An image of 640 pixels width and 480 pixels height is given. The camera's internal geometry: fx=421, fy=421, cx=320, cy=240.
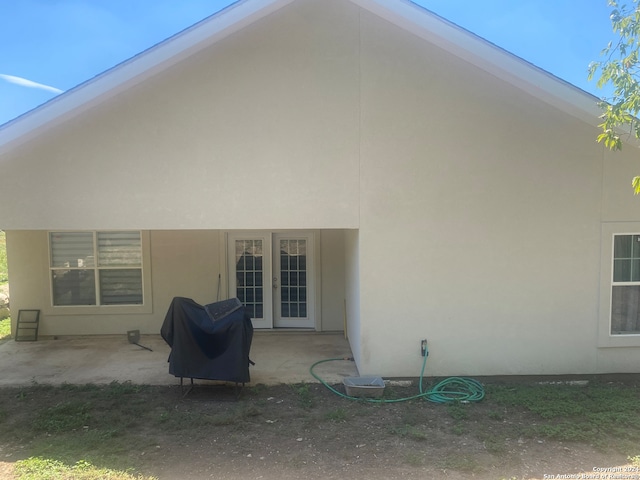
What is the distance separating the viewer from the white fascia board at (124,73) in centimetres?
554

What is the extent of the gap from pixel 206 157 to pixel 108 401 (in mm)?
3670

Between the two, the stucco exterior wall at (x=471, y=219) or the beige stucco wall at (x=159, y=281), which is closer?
the stucco exterior wall at (x=471, y=219)

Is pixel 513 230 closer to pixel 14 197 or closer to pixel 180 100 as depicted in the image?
pixel 180 100

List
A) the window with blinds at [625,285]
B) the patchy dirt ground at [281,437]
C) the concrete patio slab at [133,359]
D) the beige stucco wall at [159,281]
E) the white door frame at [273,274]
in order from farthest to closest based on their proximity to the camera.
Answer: the white door frame at [273,274], the beige stucco wall at [159,281], the concrete patio slab at [133,359], the window with blinds at [625,285], the patchy dirt ground at [281,437]

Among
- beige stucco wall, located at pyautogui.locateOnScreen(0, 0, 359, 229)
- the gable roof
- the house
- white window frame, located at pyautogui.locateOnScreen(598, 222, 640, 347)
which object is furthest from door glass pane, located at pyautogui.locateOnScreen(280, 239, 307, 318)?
white window frame, located at pyautogui.locateOnScreen(598, 222, 640, 347)

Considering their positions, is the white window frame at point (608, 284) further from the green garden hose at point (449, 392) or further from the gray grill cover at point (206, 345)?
the gray grill cover at point (206, 345)

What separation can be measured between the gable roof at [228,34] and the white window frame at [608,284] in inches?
65.7

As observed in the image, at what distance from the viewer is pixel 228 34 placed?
237 inches

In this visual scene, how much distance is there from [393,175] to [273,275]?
424 centimetres

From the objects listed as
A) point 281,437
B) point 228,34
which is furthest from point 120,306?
point 228,34

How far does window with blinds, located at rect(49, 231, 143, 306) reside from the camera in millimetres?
9070

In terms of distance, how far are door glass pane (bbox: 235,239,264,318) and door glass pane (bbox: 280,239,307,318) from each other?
1.62 ft

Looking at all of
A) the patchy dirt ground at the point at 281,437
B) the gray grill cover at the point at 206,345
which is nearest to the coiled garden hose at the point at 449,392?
the patchy dirt ground at the point at 281,437

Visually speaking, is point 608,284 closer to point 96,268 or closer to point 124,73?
point 124,73
